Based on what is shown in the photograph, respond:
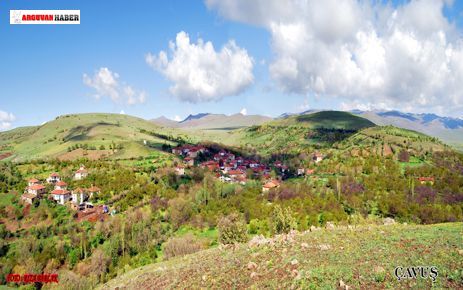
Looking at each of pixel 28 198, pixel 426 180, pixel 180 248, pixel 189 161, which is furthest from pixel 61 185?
pixel 426 180

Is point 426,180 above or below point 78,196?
above

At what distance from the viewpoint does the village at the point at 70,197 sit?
100 metres

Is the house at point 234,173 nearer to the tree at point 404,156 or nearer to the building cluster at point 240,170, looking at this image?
the building cluster at point 240,170

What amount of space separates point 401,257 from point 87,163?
15098cm

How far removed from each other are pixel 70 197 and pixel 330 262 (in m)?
109

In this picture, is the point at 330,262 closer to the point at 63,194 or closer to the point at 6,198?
the point at 63,194

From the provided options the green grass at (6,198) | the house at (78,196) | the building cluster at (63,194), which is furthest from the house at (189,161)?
the green grass at (6,198)

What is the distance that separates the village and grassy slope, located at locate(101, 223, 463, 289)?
239ft

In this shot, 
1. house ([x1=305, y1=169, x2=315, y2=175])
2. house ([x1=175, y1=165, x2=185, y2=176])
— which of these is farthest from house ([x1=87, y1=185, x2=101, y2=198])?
house ([x1=305, y1=169, x2=315, y2=175])

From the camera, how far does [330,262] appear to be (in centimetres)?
2417

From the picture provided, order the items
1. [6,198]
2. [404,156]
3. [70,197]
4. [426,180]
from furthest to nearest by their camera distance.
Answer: [404,156] → [426,180] → [70,197] → [6,198]

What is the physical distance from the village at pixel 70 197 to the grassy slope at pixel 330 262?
7287 cm

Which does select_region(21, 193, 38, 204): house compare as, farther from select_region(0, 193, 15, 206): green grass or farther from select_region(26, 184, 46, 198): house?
select_region(0, 193, 15, 206): green grass

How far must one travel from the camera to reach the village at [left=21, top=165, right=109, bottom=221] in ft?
328
